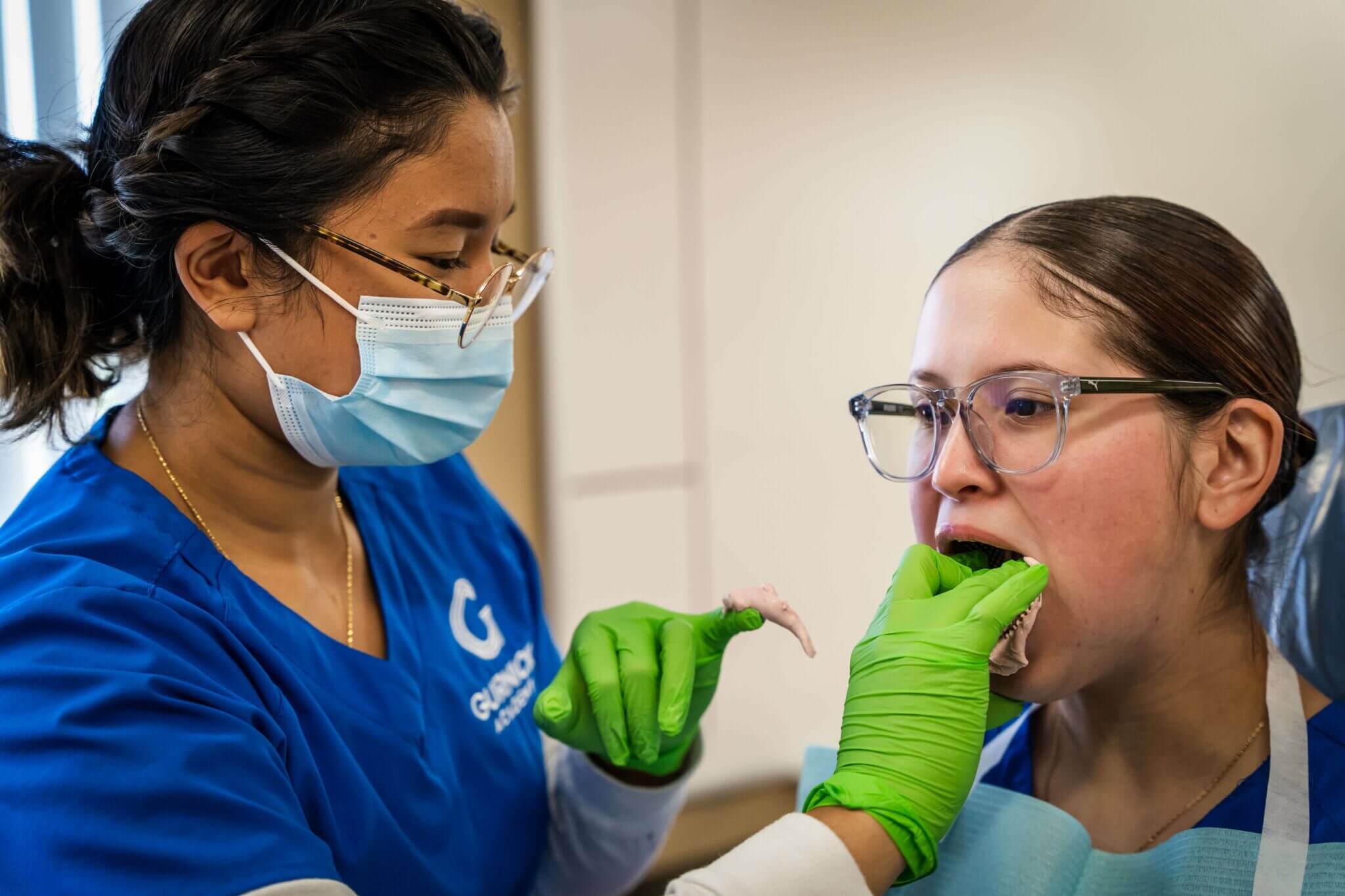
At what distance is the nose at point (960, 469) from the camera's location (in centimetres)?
102

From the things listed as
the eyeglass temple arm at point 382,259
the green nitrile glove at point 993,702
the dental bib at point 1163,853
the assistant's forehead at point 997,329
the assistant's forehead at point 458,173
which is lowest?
the dental bib at point 1163,853

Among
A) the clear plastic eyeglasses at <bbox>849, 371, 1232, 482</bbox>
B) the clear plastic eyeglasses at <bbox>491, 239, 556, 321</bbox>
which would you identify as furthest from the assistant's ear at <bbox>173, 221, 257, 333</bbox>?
the clear plastic eyeglasses at <bbox>849, 371, 1232, 482</bbox>

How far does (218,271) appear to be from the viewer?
1.14 metres

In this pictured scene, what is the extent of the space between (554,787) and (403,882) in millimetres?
348

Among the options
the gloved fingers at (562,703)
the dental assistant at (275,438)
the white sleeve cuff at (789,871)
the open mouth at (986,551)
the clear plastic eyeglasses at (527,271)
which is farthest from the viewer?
the clear plastic eyeglasses at (527,271)

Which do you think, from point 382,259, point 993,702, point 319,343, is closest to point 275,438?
point 319,343

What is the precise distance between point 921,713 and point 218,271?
0.84m

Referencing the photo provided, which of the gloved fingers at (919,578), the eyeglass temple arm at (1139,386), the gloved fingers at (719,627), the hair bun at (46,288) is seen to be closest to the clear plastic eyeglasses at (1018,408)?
the eyeglass temple arm at (1139,386)

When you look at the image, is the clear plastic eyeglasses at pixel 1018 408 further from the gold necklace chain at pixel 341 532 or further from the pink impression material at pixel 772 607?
the gold necklace chain at pixel 341 532

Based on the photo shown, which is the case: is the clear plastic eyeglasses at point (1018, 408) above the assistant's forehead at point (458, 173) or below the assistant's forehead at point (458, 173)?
below

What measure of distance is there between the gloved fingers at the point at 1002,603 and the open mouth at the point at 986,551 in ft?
0.25

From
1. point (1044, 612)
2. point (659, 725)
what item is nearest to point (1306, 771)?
point (1044, 612)

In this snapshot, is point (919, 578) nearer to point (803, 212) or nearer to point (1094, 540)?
point (1094, 540)

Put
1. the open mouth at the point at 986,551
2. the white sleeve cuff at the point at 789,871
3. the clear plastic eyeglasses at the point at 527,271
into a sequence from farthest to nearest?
the clear plastic eyeglasses at the point at 527,271, the open mouth at the point at 986,551, the white sleeve cuff at the point at 789,871
